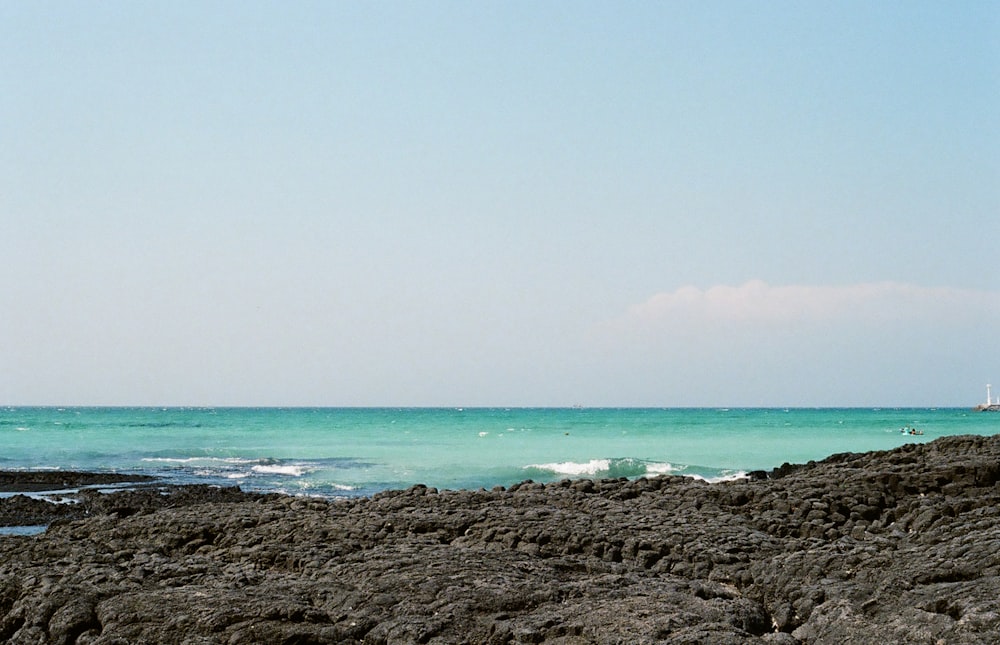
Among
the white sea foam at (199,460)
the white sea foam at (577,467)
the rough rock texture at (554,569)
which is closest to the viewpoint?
the rough rock texture at (554,569)

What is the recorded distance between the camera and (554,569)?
10.2 metres

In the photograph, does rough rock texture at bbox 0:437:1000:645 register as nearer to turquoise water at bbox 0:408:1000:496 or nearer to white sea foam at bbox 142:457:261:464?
turquoise water at bbox 0:408:1000:496

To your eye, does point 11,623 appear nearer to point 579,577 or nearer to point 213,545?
point 213,545

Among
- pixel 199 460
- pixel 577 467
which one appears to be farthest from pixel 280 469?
pixel 577 467

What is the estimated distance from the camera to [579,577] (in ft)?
32.2

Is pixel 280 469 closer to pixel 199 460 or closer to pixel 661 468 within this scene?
pixel 199 460

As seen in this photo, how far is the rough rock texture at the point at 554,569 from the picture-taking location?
26.7 ft

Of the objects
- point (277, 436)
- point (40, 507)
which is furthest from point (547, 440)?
point (40, 507)

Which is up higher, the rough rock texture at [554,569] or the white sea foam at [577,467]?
the rough rock texture at [554,569]

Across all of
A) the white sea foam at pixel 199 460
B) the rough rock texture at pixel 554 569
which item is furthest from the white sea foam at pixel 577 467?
the rough rock texture at pixel 554 569

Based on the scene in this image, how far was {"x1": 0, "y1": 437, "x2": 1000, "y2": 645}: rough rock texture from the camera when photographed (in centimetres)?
814

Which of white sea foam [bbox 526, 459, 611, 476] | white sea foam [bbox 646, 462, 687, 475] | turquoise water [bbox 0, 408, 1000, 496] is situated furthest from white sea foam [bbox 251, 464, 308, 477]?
white sea foam [bbox 646, 462, 687, 475]

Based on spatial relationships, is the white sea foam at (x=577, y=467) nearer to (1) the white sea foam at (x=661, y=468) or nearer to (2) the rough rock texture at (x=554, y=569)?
(1) the white sea foam at (x=661, y=468)

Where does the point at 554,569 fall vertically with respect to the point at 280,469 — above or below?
above
